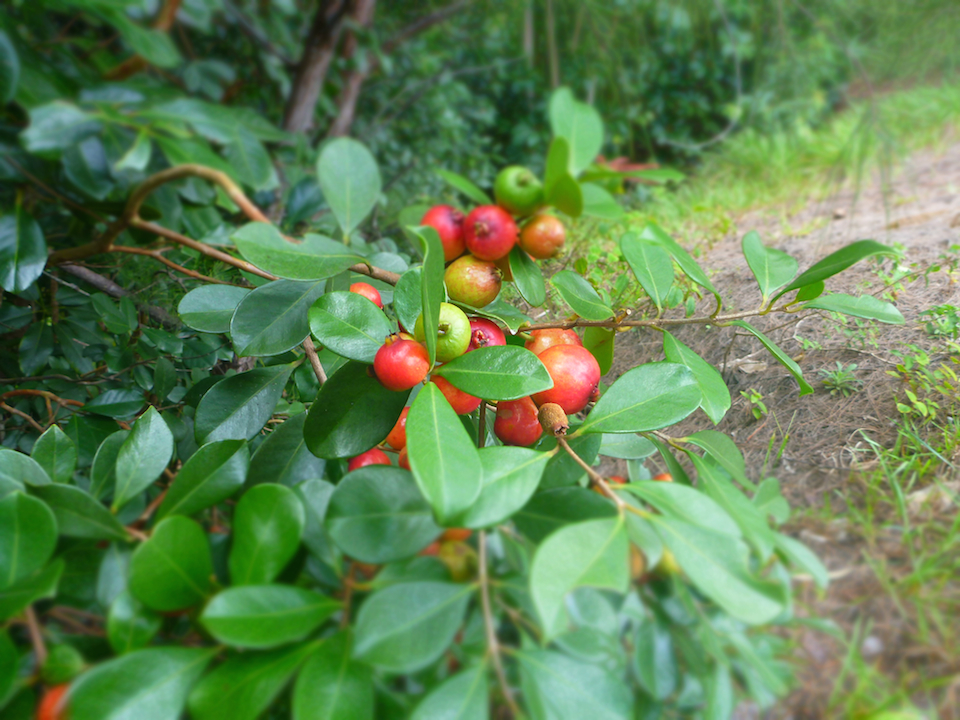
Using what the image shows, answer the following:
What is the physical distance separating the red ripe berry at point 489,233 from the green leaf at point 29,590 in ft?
1.61

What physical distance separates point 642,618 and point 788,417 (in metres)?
0.42

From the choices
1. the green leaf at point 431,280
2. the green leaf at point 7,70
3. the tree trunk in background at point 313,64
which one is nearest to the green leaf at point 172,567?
the green leaf at point 431,280

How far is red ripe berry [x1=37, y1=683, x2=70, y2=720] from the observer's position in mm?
323

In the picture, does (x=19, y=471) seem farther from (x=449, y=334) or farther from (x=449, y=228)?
(x=449, y=228)

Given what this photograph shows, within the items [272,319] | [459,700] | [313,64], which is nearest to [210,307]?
[272,319]

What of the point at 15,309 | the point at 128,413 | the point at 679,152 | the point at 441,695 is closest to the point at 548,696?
the point at 441,695

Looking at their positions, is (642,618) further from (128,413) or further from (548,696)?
(128,413)

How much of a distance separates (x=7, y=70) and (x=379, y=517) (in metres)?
0.97

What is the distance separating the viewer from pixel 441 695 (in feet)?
1.11

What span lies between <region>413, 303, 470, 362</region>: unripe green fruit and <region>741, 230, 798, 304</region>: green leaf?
35 cm

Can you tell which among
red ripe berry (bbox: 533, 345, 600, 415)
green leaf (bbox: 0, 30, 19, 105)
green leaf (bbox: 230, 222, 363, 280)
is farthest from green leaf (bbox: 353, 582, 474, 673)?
green leaf (bbox: 0, 30, 19, 105)

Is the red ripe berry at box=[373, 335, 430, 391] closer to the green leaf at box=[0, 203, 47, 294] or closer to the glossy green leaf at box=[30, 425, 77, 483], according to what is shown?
the glossy green leaf at box=[30, 425, 77, 483]

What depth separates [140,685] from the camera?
33 cm

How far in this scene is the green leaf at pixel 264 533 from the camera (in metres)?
0.38
